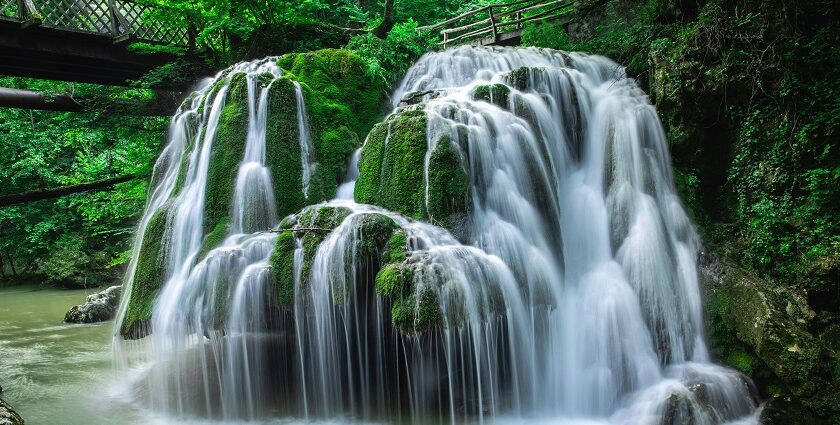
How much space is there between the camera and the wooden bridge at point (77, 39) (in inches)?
401

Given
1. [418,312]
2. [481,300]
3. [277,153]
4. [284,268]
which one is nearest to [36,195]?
[277,153]

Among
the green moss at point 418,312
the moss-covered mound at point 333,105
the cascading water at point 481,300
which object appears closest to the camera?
the green moss at point 418,312

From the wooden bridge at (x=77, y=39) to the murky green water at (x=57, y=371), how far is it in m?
5.83

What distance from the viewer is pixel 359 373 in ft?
19.2

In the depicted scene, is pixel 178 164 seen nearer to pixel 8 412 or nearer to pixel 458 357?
pixel 8 412

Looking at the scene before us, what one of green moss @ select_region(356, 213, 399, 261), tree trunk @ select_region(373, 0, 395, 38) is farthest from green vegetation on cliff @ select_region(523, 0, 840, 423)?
tree trunk @ select_region(373, 0, 395, 38)

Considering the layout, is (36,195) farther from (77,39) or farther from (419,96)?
(419,96)

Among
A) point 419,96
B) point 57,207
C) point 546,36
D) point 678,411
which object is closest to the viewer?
point 678,411

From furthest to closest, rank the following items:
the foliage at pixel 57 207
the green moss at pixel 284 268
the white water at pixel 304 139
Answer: the foliage at pixel 57 207
the white water at pixel 304 139
the green moss at pixel 284 268

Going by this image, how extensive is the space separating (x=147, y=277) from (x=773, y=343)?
7.40m

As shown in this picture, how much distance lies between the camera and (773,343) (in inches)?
221

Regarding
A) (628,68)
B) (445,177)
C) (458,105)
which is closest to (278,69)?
(458,105)

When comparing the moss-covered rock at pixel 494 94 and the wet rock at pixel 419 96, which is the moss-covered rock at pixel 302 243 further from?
the wet rock at pixel 419 96

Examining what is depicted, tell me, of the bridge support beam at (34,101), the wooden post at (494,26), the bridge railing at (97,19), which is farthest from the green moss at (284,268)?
the wooden post at (494,26)
